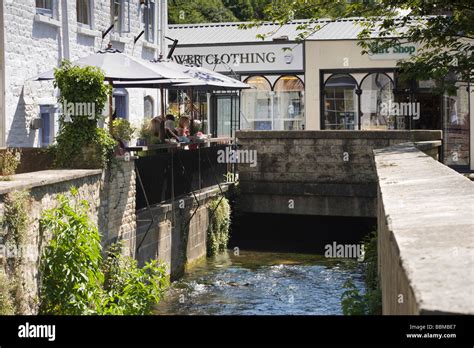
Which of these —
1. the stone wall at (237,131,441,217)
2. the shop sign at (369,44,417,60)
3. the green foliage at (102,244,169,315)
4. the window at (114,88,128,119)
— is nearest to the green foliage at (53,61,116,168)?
the green foliage at (102,244,169,315)

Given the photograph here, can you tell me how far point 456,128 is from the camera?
31219mm

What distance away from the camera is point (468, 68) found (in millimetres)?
16031

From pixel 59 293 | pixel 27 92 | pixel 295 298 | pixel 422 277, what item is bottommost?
pixel 295 298

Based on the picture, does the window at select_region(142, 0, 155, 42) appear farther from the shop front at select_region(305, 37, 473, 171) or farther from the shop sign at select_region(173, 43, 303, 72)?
the shop front at select_region(305, 37, 473, 171)

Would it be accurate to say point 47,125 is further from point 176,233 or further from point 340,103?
point 340,103

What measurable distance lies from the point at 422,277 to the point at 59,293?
27.2 ft

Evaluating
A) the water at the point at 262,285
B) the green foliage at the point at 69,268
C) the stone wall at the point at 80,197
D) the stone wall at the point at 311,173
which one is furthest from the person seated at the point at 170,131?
the green foliage at the point at 69,268

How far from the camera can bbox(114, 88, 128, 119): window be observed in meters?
24.6

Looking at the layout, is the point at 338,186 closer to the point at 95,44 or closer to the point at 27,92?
the point at 95,44

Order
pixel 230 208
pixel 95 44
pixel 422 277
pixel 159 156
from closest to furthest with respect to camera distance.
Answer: pixel 422 277
pixel 159 156
pixel 95 44
pixel 230 208

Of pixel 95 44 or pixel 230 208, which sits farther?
pixel 230 208

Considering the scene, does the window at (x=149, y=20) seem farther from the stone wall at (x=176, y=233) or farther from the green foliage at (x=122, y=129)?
the green foliage at (x=122, y=129)
